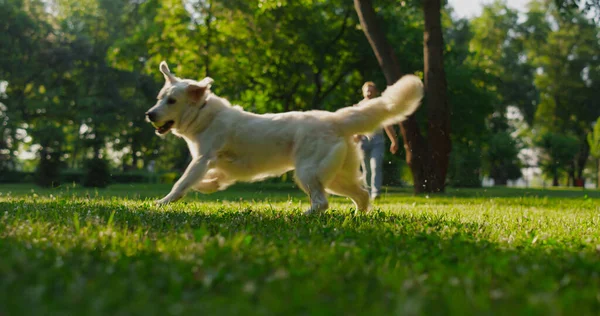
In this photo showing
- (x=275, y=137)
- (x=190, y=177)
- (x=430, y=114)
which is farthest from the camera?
(x=430, y=114)

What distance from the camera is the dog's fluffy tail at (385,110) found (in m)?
6.43

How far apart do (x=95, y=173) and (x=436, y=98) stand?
15356 mm

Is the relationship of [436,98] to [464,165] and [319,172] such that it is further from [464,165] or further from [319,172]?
[464,165]

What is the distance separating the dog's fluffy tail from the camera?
21.1 feet

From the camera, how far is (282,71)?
25.0 m

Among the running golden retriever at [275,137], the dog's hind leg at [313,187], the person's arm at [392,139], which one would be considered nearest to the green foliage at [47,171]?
the person's arm at [392,139]

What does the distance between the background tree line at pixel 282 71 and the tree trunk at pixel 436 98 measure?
0.07 meters

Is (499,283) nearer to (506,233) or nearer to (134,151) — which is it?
(506,233)

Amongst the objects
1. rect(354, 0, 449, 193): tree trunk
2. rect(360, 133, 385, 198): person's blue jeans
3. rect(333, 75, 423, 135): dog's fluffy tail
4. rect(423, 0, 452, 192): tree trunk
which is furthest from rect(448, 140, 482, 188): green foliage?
rect(333, 75, 423, 135): dog's fluffy tail

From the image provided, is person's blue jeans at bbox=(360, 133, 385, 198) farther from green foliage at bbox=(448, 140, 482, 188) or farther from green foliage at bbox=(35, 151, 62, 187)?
green foliage at bbox=(35, 151, 62, 187)

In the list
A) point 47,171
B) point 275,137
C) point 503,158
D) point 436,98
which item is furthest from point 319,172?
point 503,158

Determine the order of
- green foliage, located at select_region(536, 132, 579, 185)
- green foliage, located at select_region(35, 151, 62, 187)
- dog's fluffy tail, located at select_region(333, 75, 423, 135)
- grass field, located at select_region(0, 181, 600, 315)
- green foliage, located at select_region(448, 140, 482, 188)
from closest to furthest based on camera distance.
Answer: grass field, located at select_region(0, 181, 600, 315) < dog's fluffy tail, located at select_region(333, 75, 423, 135) < green foliage, located at select_region(35, 151, 62, 187) < green foliage, located at select_region(448, 140, 482, 188) < green foliage, located at select_region(536, 132, 579, 185)

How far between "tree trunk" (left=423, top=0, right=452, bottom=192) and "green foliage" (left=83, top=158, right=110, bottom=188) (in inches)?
589

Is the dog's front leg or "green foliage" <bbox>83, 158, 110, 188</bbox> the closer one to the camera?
the dog's front leg
